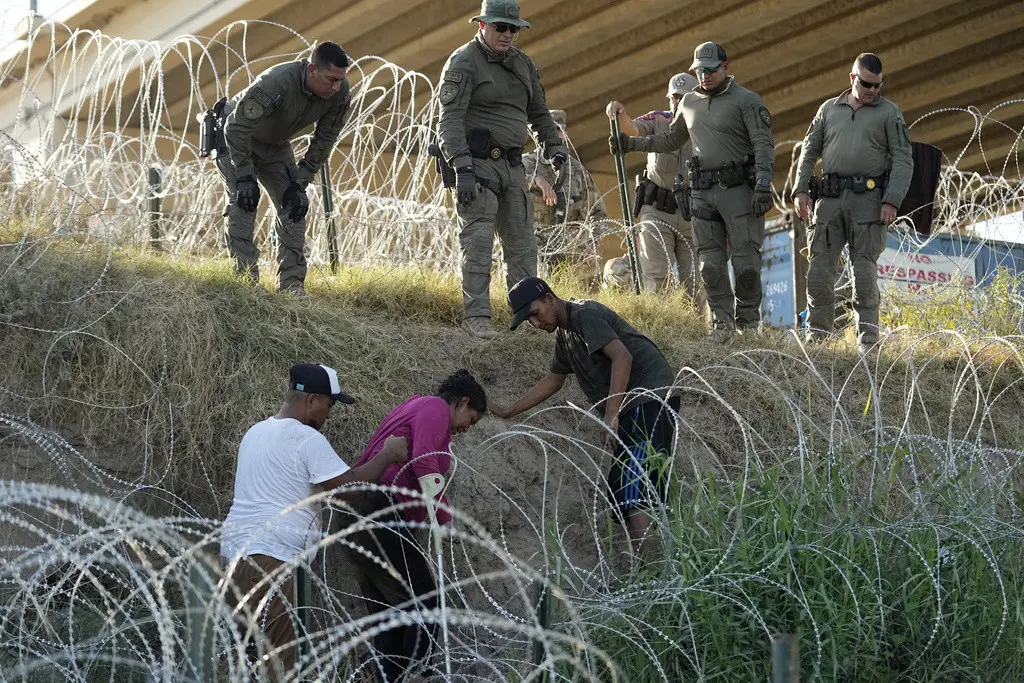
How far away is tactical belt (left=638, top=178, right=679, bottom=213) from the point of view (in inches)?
337

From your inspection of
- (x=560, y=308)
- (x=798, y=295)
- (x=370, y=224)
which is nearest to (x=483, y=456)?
(x=560, y=308)

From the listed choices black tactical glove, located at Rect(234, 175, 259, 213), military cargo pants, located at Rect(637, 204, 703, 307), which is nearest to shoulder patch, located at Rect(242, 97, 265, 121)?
black tactical glove, located at Rect(234, 175, 259, 213)

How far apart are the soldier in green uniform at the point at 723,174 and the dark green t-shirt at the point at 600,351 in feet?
6.71

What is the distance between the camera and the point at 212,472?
18.3 ft

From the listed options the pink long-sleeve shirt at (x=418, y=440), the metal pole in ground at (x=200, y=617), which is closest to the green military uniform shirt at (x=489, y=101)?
the pink long-sleeve shirt at (x=418, y=440)

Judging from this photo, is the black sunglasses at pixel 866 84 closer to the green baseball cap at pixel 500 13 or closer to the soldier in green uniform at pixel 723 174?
the soldier in green uniform at pixel 723 174

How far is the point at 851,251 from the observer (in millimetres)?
7656

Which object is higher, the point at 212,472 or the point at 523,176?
the point at 523,176

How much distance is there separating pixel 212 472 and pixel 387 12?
838cm

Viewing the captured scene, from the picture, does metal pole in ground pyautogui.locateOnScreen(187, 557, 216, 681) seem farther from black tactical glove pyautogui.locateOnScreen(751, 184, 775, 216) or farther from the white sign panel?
the white sign panel

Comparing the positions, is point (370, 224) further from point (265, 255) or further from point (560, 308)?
point (560, 308)

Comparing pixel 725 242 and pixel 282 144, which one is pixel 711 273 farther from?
pixel 282 144

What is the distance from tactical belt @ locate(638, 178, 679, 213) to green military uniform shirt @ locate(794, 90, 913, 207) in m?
1.06

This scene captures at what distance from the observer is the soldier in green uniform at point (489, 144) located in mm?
6730
